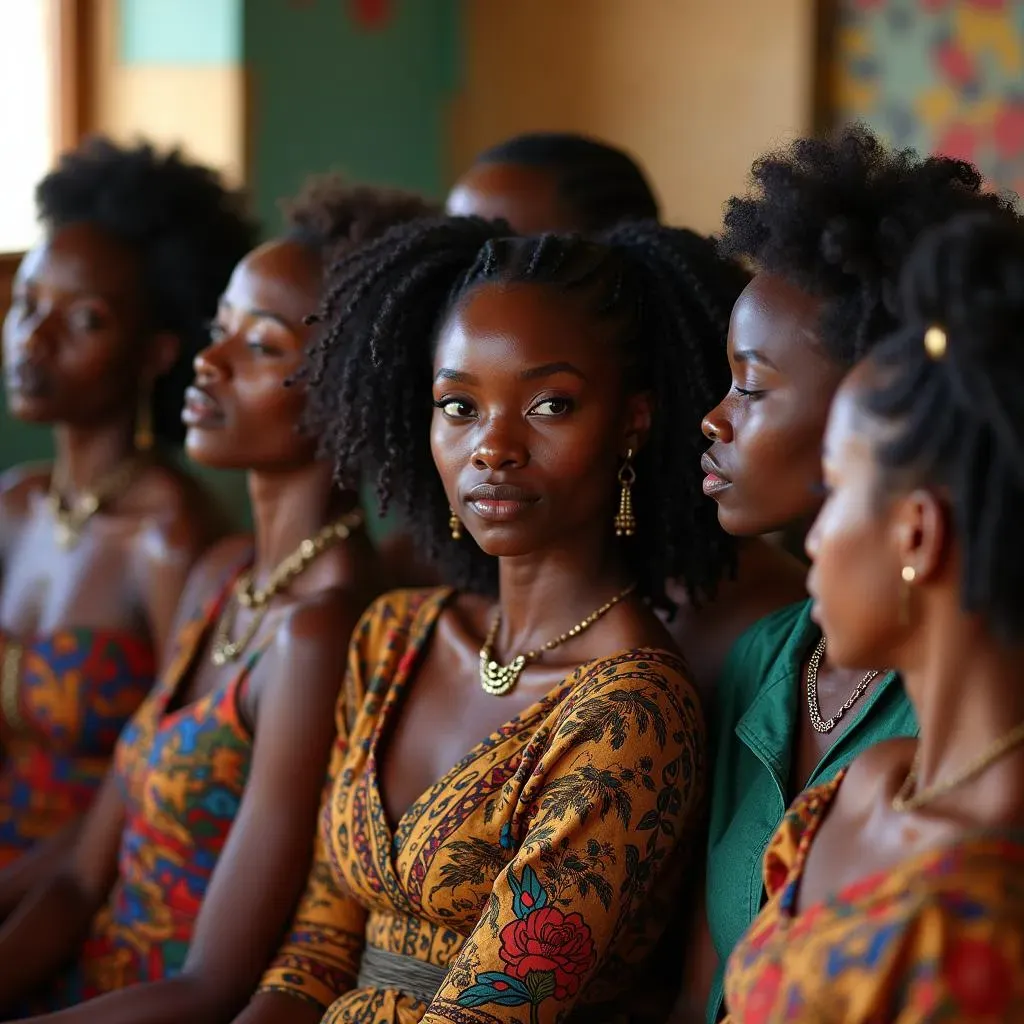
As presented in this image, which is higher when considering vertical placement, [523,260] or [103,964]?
[523,260]

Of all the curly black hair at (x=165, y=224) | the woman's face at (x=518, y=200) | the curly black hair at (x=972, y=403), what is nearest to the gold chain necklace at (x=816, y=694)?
the curly black hair at (x=972, y=403)

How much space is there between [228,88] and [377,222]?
129cm

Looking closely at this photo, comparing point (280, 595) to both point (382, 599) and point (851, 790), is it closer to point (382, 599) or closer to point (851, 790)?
point (382, 599)

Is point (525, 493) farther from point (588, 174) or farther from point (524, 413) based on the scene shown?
point (588, 174)

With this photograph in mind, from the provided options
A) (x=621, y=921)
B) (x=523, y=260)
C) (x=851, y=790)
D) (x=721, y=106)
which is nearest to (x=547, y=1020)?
(x=621, y=921)

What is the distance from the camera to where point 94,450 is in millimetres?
2625

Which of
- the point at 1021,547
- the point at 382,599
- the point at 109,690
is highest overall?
the point at 1021,547

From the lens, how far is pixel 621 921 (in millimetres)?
1511

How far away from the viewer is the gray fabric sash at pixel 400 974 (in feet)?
5.42

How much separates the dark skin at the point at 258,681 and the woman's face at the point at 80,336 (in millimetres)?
383

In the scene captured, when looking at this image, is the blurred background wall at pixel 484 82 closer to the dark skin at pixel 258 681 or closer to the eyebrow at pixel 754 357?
the dark skin at pixel 258 681

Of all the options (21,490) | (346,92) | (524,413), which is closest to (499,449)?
(524,413)

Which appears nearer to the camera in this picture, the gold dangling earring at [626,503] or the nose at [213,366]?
the gold dangling earring at [626,503]

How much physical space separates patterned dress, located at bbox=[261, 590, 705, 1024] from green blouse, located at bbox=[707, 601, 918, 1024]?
49mm
